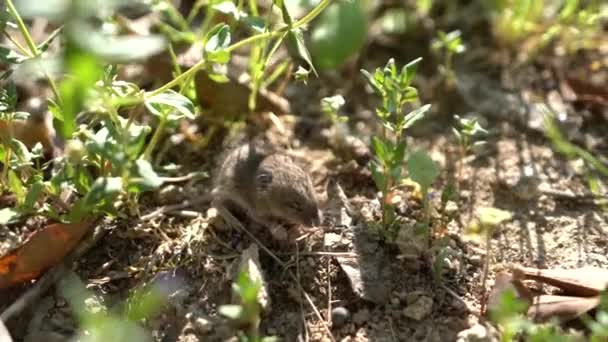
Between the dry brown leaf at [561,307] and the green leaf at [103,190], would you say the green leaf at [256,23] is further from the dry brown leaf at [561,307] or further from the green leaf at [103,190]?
the dry brown leaf at [561,307]

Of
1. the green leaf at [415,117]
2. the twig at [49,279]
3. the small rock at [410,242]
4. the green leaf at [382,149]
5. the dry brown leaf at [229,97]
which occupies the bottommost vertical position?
the twig at [49,279]

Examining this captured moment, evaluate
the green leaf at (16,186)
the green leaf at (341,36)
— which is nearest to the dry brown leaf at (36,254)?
the green leaf at (16,186)

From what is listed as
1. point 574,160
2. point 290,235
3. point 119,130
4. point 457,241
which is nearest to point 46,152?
point 119,130

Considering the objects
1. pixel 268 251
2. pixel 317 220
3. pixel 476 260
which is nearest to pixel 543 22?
pixel 476 260

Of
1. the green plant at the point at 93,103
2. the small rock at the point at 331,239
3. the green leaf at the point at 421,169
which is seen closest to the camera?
the green plant at the point at 93,103

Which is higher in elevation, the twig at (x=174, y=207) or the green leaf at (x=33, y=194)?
the green leaf at (x=33, y=194)

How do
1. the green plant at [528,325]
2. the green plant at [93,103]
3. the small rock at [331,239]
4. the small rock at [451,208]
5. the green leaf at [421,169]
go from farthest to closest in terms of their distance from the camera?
the small rock at [451,208] < the small rock at [331,239] < the green leaf at [421,169] < the green plant at [528,325] < the green plant at [93,103]

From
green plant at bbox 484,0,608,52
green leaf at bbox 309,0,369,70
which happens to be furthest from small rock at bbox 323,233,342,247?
green plant at bbox 484,0,608,52
